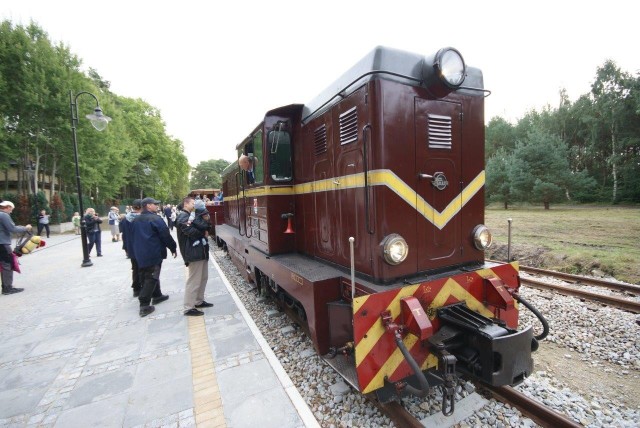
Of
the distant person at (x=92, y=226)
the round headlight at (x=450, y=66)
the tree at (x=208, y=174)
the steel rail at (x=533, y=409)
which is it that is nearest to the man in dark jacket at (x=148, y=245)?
the round headlight at (x=450, y=66)

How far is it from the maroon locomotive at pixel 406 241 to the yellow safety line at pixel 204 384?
1.11 meters

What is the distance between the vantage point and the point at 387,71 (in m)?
2.71

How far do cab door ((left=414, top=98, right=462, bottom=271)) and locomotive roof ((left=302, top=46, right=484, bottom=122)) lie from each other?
0.28 m

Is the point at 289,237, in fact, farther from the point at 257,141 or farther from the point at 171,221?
the point at 171,221

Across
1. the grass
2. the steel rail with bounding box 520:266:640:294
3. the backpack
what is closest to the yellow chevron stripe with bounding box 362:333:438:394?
the steel rail with bounding box 520:266:640:294

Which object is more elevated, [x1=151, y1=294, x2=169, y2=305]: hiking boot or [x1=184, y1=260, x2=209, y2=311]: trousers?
[x1=184, y1=260, x2=209, y2=311]: trousers

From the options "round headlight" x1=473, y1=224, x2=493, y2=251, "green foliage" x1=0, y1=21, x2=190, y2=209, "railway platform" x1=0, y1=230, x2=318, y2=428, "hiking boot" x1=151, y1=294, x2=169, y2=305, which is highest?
"green foliage" x1=0, y1=21, x2=190, y2=209

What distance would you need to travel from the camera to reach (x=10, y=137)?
17797 millimetres

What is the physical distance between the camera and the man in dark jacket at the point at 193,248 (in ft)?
16.6

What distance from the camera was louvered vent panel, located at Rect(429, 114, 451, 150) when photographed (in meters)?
3.04

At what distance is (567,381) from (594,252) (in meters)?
7.47

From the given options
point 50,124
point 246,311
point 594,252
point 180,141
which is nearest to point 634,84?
point 594,252

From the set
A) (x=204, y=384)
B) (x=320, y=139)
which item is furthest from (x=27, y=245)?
(x=320, y=139)

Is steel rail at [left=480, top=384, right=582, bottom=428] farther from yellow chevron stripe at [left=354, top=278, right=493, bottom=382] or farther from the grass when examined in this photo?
the grass
